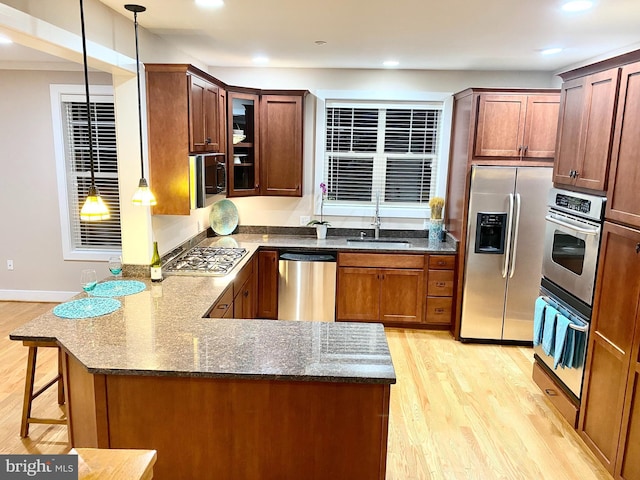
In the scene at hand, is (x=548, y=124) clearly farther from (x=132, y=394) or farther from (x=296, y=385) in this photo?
(x=132, y=394)

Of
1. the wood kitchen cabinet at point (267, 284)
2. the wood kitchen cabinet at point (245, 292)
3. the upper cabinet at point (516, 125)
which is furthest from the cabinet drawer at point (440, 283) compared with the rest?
the wood kitchen cabinet at point (245, 292)

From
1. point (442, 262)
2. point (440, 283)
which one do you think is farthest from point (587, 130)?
point (440, 283)

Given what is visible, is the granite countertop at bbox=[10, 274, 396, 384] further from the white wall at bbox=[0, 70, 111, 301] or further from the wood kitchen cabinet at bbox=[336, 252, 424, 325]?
the white wall at bbox=[0, 70, 111, 301]

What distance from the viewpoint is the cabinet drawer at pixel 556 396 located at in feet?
9.98

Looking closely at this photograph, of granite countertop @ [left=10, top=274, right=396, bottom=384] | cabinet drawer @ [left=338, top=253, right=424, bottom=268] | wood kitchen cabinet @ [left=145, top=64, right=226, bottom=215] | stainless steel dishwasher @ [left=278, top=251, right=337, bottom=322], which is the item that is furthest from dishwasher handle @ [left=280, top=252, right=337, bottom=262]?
granite countertop @ [left=10, top=274, right=396, bottom=384]

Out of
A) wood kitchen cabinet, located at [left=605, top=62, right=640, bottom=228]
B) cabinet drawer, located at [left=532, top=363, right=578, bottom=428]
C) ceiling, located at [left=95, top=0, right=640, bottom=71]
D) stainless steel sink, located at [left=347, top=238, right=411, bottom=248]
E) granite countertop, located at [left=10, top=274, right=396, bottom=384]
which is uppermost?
ceiling, located at [left=95, top=0, right=640, bottom=71]

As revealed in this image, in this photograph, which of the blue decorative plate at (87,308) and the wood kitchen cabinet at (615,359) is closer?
the wood kitchen cabinet at (615,359)

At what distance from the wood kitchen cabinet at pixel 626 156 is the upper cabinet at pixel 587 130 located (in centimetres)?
6

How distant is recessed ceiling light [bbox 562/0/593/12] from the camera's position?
8.14 ft

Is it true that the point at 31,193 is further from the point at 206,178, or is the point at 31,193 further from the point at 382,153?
the point at 382,153

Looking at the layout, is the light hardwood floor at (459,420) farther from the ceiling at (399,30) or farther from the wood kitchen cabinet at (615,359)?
the ceiling at (399,30)

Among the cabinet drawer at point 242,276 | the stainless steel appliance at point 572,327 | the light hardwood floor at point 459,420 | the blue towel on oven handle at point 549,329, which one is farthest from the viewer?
the cabinet drawer at point 242,276

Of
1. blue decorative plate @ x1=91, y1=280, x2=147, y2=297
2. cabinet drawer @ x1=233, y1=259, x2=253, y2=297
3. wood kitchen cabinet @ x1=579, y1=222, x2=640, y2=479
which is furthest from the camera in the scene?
cabinet drawer @ x1=233, y1=259, x2=253, y2=297

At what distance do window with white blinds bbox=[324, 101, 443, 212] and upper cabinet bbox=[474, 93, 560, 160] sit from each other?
784mm
